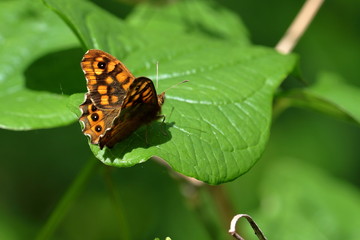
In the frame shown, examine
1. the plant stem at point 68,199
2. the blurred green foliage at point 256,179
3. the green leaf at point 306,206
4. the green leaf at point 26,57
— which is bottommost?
the blurred green foliage at point 256,179

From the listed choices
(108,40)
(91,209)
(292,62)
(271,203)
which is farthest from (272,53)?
(91,209)

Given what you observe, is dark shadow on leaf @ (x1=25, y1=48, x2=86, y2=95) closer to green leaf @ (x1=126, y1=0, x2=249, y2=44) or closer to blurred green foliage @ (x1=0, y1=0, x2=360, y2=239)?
green leaf @ (x1=126, y1=0, x2=249, y2=44)

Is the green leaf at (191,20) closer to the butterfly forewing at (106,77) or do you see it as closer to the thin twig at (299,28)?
the thin twig at (299,28)

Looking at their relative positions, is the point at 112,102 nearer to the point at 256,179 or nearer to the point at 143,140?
the point at 143,140

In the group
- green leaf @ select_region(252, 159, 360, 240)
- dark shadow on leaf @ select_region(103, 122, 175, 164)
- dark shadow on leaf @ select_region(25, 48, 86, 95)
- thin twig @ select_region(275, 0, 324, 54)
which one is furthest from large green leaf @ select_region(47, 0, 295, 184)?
green leaf @ select_region(252, 159, 360, 240)

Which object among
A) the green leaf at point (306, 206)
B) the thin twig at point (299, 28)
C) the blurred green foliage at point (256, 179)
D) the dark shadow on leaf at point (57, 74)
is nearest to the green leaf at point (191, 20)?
the blurred green foliage at point (256, 179)

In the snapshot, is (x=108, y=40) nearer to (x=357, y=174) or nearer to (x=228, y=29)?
(x=228, y=29)
